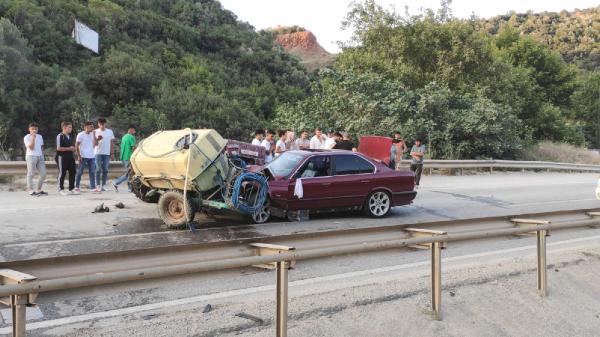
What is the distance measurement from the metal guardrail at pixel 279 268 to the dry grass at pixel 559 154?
2653 cm

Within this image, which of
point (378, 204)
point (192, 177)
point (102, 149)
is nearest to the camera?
point (192, 177)

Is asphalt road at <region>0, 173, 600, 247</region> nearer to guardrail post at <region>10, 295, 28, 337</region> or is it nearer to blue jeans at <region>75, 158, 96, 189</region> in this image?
blue jeans at <region>75, 158, 96, 189</region>

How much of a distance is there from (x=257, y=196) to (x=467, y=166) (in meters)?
15.9

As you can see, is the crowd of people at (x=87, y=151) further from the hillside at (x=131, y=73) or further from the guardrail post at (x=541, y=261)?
the hillside at (x=131, y=73)

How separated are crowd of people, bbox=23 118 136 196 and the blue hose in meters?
5.69

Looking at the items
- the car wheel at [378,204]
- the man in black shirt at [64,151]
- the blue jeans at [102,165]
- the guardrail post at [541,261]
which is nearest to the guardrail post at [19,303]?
the guardrail post at [541,261]

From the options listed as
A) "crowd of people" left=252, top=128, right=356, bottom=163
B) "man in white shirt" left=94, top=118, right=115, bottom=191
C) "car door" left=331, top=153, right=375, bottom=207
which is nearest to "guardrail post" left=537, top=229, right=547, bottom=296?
"car door" left=331, top=153, right=375, bottom=207

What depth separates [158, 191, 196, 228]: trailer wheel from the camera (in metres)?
9.59

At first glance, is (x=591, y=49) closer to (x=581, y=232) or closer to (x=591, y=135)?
(x=591, y=135)

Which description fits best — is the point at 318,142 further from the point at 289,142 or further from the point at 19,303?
the point at 19,303

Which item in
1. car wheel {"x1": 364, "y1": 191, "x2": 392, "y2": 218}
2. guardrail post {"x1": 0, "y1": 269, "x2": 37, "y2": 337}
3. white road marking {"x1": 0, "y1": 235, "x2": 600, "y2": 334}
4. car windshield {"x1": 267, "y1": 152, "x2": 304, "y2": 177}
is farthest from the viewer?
car wheel {"x1": 364, "y1": 191, "x2": 392, "y2": 218}

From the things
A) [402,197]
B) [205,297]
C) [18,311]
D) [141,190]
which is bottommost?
[205,297]

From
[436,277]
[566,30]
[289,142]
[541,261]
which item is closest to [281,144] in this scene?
[289,142]

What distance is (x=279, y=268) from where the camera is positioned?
170 inches
